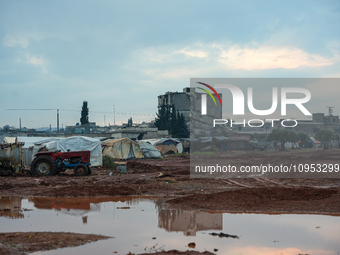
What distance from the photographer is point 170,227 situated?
33.1 ft

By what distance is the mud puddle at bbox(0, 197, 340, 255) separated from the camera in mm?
8078

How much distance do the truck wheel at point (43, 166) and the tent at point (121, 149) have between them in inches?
563

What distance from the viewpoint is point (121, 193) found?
Answer: 15633 mm

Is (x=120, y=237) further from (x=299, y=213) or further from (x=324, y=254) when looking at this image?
(x=299, y=213)

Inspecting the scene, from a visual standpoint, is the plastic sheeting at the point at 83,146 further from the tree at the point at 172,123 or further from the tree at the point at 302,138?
the tree at the point at 302,138

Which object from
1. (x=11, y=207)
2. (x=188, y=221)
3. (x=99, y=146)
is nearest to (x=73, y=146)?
(x=99, y=146)

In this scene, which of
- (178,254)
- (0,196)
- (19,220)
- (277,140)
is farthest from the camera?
(277,140)

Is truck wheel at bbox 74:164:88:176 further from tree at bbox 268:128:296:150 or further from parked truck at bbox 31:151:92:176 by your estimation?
tree at bbox 268:128:296:150

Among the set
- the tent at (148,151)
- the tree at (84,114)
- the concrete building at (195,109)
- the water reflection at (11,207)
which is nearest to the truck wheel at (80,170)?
the water reflection at (11,207)

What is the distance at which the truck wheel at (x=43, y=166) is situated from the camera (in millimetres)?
22703

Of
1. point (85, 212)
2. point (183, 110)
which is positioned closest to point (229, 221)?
point (85, 212)

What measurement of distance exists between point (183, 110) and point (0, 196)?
239ft

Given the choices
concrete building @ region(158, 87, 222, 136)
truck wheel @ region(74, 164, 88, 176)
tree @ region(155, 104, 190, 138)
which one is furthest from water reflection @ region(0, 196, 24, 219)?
concrete building @ region(158, 87, 222, 136)

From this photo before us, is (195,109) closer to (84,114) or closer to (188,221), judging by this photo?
(84,114)
